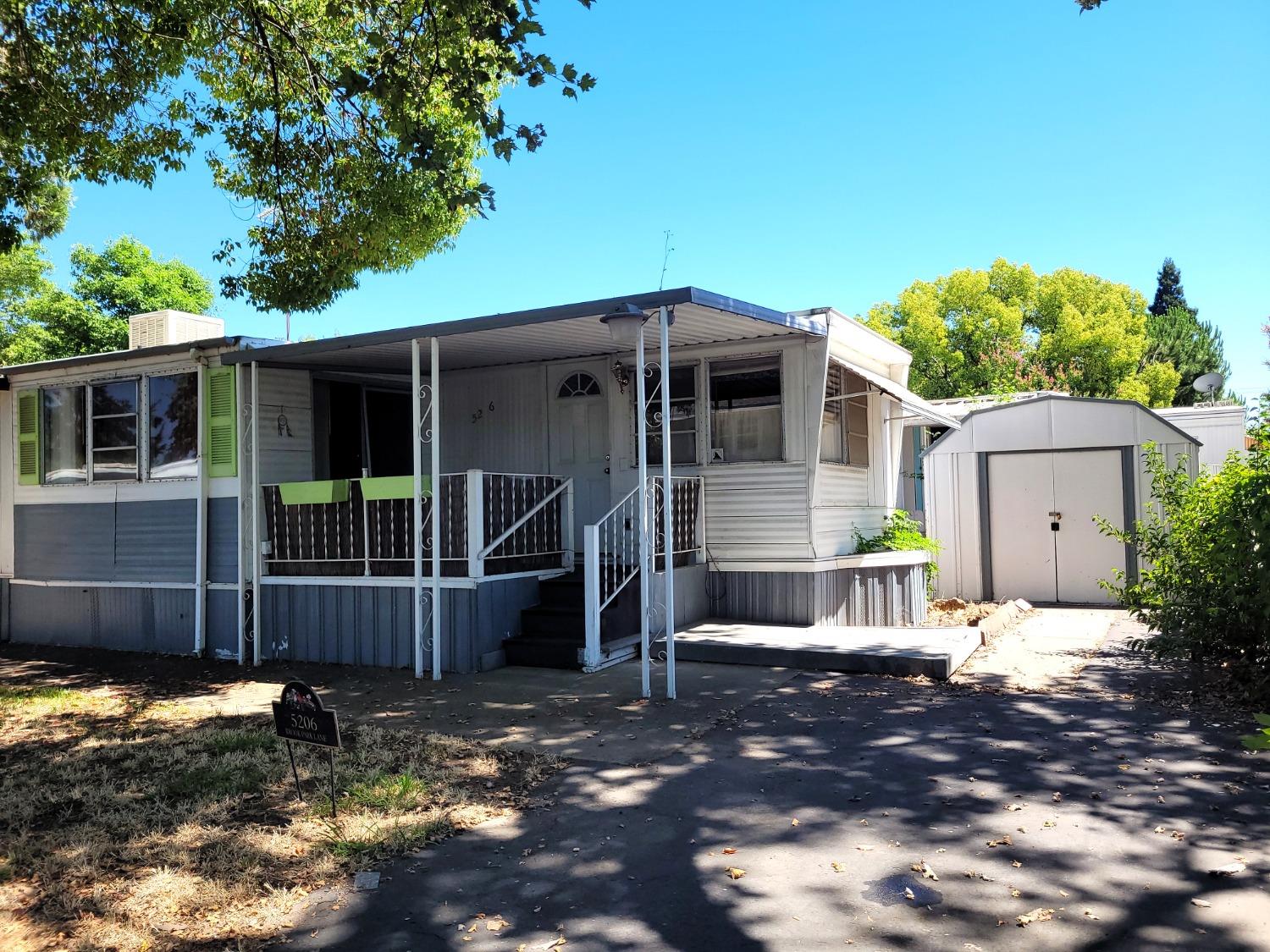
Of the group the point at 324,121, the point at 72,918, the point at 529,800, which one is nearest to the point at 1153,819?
the point at 529,800

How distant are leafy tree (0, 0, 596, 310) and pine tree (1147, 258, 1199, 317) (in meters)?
46.0

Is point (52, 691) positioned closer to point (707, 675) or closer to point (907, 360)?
point (707, 675)

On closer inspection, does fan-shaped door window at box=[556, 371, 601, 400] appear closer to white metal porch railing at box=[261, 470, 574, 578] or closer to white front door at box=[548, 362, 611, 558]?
white front door at box=[548, 362, 611, 558]

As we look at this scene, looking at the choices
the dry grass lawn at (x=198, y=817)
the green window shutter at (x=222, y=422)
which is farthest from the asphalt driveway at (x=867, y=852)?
the green window shutter at (x=222, y=422)

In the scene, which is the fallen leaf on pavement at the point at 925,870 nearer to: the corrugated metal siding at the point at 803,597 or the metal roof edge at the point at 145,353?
the corrugated metal siding at the point at 803,597

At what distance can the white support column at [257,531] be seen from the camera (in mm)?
9555

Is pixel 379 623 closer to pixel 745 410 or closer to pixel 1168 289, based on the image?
pixel 745 410

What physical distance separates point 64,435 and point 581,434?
242 inches

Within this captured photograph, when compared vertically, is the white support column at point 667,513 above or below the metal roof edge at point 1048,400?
below

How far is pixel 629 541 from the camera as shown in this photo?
943 cm

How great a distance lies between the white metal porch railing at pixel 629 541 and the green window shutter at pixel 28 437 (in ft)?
23.0

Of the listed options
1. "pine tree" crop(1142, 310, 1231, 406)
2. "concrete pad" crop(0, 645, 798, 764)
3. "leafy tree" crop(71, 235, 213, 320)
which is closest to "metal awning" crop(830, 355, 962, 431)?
"concrete pad" crop(0, 645, 798, 764)

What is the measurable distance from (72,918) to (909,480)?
12.1m

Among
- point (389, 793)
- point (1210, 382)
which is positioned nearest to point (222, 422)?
point (389, 793)
